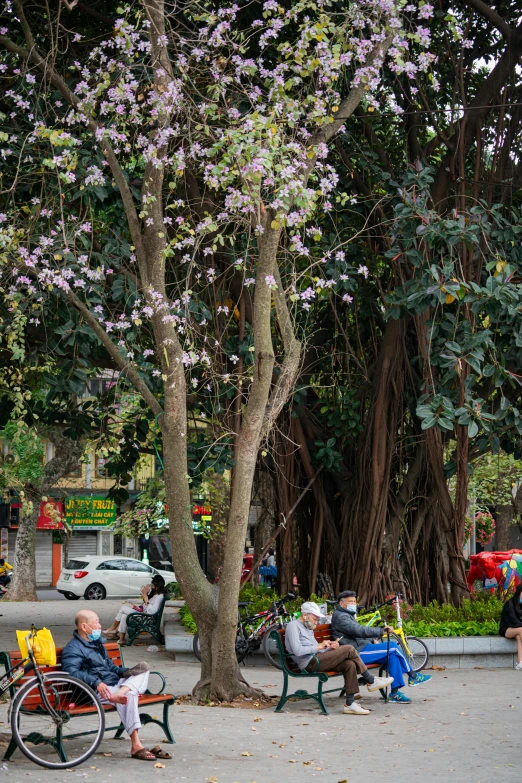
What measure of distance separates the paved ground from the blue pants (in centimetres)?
29

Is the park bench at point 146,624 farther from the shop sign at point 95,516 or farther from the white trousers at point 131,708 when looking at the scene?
the shop sign at point 95,516

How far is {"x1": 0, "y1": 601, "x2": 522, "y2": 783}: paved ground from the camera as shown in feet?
22.9

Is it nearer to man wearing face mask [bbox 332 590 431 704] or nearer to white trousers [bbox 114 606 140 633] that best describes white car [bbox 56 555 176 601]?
white trousers [bbox 114 606 140 633]

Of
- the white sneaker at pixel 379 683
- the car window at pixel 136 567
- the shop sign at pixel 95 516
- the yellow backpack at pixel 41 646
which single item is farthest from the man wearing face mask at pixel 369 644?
the shop sign at pixel 95 516

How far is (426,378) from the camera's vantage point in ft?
41.0

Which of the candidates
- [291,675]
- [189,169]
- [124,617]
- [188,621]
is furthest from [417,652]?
[189,169]

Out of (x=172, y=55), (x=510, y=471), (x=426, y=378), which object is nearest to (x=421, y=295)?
(x=426, y=378)

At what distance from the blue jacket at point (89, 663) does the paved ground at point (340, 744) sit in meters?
0.52

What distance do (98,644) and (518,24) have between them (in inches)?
383

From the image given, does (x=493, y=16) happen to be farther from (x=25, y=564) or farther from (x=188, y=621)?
(x=25, y=564)

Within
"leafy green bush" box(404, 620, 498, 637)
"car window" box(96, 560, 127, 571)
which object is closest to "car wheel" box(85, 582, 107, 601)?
"car window" box(96, 560, 127, 571)

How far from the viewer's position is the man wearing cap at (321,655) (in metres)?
9.78

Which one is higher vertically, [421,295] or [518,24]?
[518,24]

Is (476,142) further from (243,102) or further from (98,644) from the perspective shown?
(98,644)
